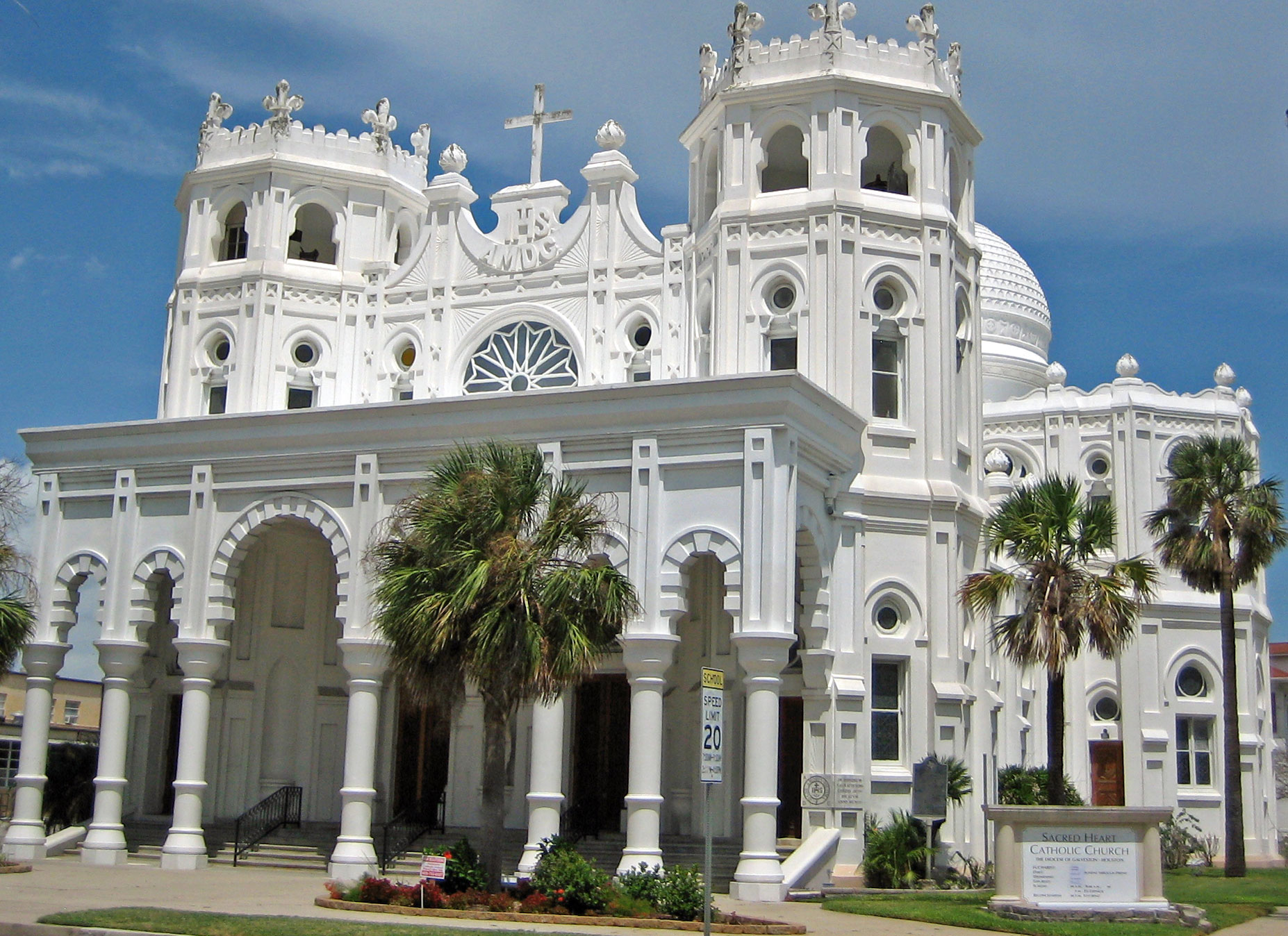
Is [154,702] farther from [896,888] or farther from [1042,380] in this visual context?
[1042,380]

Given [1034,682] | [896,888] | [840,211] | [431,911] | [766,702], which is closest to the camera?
[431,911]

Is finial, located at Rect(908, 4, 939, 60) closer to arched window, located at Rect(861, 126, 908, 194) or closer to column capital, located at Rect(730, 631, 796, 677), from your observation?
arched window, located at Rect(861, 126, 908, 194)

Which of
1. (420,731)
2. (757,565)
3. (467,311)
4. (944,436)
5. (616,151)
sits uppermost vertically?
(616,151)

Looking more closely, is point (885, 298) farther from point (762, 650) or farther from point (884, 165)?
point (762, 650)

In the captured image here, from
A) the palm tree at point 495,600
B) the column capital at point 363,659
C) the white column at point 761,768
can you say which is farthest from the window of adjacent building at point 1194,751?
the palm tree at point 495,600

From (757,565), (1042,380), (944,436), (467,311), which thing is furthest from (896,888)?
(1042,380)

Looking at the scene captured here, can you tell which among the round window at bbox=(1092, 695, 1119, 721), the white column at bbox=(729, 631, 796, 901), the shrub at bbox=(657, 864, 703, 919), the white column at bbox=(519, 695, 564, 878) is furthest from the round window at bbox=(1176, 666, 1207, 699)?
the shrub at bbox=(657, 864, 703, 919)

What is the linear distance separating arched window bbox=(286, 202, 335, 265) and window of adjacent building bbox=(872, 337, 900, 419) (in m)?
14.6

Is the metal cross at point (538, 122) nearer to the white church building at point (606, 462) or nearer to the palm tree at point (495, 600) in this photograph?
the white church building at point (606, 462)

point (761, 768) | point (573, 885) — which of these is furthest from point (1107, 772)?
point (573, 885)

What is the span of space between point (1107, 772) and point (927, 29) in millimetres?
21933

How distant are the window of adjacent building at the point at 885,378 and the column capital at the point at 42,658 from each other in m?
18.0

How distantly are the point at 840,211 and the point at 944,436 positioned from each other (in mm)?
5241

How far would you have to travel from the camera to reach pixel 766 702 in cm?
2692
